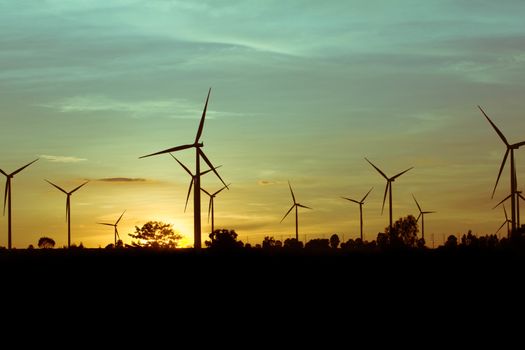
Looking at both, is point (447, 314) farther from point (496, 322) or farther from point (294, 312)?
point (294, 312)

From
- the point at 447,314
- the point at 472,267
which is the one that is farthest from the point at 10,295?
the point at 472,267

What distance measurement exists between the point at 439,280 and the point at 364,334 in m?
33.5

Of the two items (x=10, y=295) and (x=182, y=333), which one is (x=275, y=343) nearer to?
(x=182, y=333)

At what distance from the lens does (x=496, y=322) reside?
110 m

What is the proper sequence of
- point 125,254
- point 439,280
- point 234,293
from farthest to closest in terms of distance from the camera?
point 125,254 < point 439,280 < point 234,293

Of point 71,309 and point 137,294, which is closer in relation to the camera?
point 71,309

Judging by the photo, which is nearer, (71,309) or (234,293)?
(71,309)

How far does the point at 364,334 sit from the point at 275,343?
10265mm

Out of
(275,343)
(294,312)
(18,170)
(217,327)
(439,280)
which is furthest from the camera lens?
(18,170)

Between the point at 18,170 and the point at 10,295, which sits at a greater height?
the point at 18,170

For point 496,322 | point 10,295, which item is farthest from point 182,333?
point 496,322

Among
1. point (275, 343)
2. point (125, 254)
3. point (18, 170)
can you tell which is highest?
point (18, 170)

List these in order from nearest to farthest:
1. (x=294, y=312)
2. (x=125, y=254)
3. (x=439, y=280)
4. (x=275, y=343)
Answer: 1. (x=275, y=343)
2. (x=294, y=312)
3. (x=439, y=280)
4. (x=125, y=254)

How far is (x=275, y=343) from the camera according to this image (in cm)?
9831
